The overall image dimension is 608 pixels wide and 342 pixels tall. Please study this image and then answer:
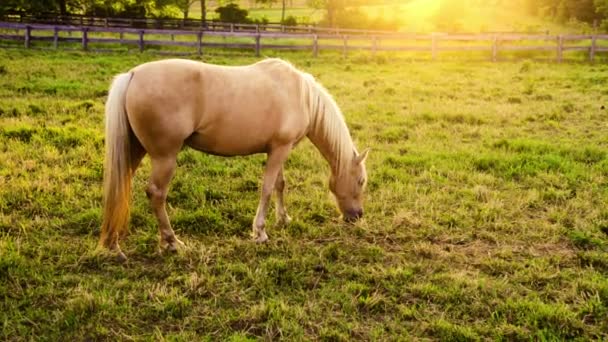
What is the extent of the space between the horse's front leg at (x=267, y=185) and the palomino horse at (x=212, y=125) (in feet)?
0.03

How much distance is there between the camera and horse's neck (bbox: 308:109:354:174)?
16.8 feet

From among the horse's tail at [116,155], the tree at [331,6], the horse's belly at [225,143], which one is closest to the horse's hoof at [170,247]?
the horse's tail at [116,155]

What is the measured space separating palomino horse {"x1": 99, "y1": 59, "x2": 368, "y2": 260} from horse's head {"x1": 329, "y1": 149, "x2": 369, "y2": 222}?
0.01 meters

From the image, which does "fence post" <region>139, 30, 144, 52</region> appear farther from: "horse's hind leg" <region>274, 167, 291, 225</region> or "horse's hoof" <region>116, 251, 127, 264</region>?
"horse's hoof" <region>116, 251, 127, 264</region>

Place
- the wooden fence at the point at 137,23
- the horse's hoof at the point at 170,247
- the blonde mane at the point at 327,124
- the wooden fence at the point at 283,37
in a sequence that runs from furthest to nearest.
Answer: the wooden fence at the point at 137,23
the wooden fence at the point at 283,37
the blonde mane at the point at 327,124
the horse's hoof at the point at 170,247

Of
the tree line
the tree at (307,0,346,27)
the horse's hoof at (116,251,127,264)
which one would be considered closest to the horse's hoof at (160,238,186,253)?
the horse's hoof at (116,251,127,264)

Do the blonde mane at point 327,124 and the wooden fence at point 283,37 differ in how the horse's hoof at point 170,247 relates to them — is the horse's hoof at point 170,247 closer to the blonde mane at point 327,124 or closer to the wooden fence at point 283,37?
the blonde mane at point 327,124

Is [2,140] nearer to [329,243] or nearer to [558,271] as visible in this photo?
[329,243]

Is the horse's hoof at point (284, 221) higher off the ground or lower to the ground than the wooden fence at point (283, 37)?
lower

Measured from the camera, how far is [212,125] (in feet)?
14.7

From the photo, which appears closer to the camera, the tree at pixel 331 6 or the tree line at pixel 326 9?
the tree line at pixel 326 9

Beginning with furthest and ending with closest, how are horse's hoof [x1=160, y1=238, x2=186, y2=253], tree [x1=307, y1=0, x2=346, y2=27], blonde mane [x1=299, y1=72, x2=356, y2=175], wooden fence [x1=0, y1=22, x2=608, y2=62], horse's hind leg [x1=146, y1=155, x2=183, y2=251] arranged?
tree [x1=307, y1=0, x2=346, y2=27] < wooden fence [x1=0, y1=22, x2=608, y2=62] < blonde mane [x1=299, y1=72, x2=356, y2=175] < horse's hoof [x1=160, y1=238, x2=186, y2=253] < horse's hind leg [x1=146, y1=155, x2=183, y2=251]

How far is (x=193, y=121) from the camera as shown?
4.33 meters

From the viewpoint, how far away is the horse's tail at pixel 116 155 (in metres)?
4.09
